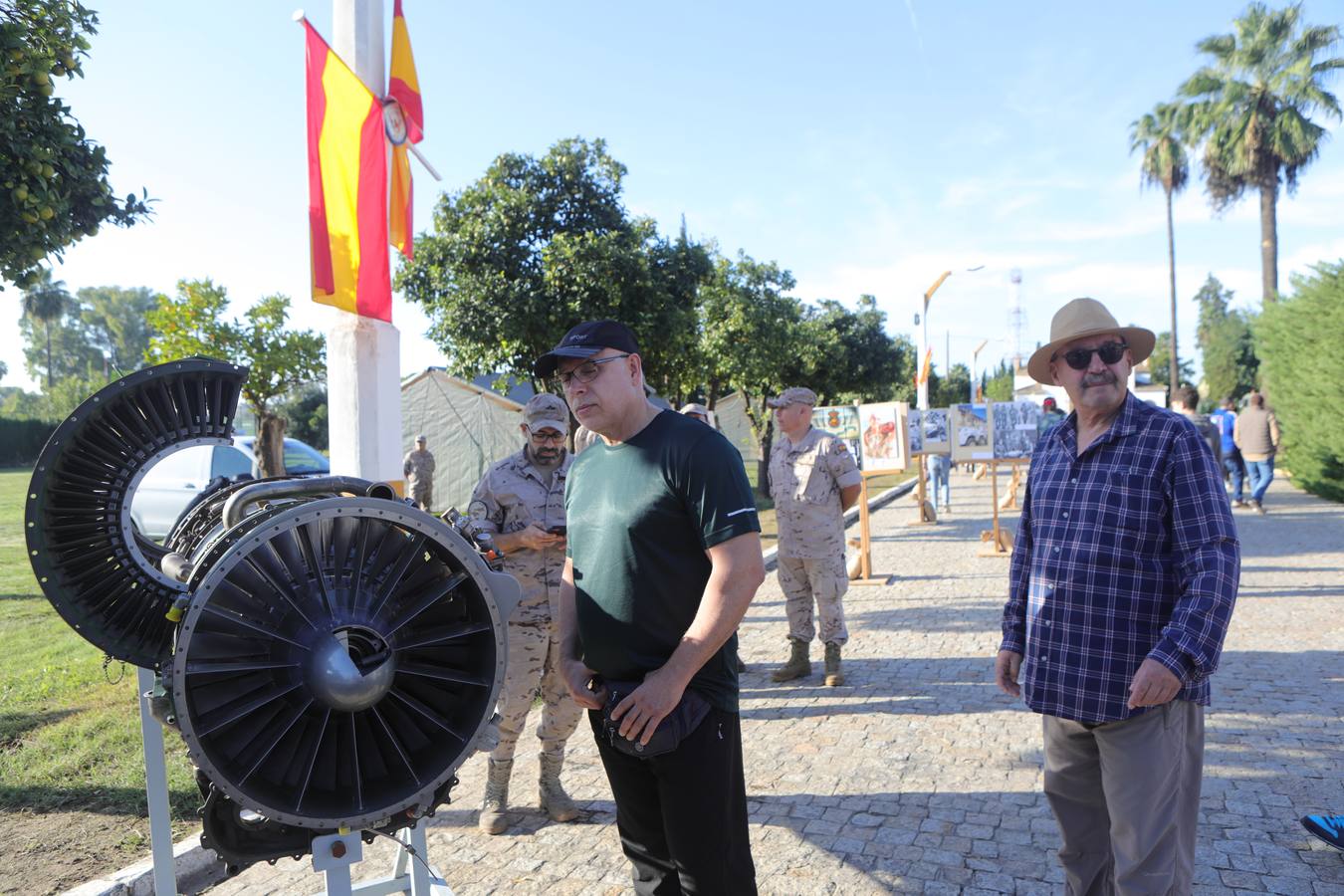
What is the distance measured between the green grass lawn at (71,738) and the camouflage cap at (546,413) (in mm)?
2084

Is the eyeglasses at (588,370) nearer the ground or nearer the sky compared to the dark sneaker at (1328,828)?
nearer the sky

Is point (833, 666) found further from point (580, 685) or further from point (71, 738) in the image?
point (71, 738)

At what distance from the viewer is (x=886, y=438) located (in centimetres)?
1170

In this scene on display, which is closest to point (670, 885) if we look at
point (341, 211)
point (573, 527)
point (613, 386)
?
point (573, 527)

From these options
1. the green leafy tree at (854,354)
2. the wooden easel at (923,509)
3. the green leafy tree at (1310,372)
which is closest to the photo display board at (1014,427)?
the wooden easel at (923,509)

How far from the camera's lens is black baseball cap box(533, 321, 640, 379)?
2.47m

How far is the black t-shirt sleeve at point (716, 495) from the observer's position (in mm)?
2301

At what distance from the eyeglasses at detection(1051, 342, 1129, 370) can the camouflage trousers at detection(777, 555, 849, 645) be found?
3784 mm

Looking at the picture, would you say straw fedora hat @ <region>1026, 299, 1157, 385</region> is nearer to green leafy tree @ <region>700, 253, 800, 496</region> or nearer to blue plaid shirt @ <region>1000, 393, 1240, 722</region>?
blue plaid shirt @ <region>1000, 393, 1240, 722</region>

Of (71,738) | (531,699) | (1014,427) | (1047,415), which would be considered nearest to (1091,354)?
(531,699)

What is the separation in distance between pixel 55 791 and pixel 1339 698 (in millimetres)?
7606

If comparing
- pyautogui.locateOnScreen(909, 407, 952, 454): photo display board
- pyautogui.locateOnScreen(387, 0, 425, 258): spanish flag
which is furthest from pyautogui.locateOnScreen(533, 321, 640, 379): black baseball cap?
pyautogui.locateOnScreen(909, 407, 952, 454): photo display board

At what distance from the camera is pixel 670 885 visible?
2.57 meters

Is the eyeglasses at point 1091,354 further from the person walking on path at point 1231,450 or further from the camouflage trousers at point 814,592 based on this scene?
the person walking on path at point 1231,450
